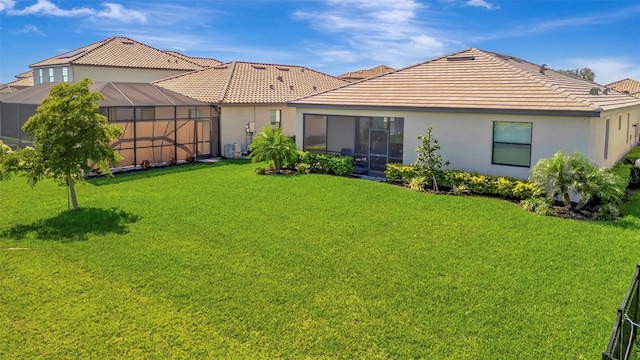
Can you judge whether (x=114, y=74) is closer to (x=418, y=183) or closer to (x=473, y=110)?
(x=418, y=183)

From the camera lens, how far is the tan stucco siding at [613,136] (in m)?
15.5

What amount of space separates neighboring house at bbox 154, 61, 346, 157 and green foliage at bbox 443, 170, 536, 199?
41.2 feet

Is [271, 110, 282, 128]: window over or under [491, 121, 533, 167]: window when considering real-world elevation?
over

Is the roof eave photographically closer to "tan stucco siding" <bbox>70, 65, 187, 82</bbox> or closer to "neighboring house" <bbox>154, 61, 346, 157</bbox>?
"neighboring house" <bbox>154, 61, 346, 157</bbox>

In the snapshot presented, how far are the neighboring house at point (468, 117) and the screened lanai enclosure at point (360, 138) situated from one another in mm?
42

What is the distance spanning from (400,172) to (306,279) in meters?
9.97

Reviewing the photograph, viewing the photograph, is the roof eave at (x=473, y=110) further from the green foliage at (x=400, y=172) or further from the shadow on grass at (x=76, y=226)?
the shadow on grass at (x=76, y=226)

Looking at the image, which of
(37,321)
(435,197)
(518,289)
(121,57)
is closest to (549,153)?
(435,197)

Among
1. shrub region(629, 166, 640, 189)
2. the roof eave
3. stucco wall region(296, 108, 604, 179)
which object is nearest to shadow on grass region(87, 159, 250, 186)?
the roof eave

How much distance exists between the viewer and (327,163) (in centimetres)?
2039

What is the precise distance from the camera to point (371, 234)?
11.7m

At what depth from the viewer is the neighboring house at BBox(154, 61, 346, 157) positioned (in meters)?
25.8

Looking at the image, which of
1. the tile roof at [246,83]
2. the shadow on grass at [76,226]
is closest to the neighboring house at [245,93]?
the tile roof at [246,83]

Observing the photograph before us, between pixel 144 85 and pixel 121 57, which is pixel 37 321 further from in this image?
pixel 121 57
